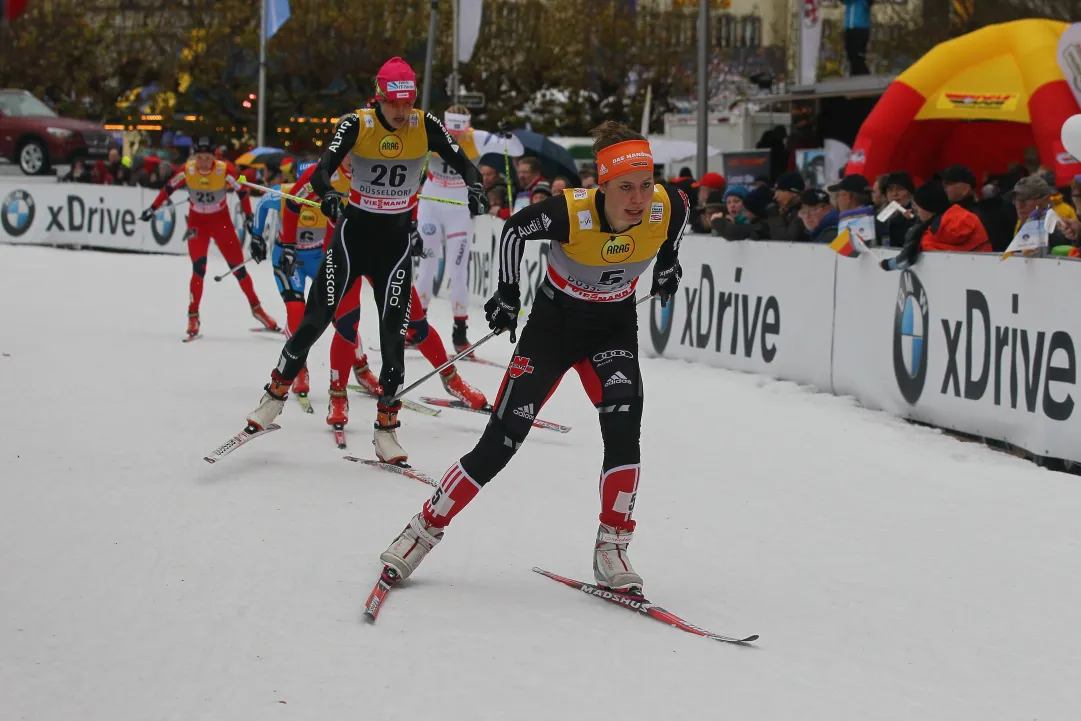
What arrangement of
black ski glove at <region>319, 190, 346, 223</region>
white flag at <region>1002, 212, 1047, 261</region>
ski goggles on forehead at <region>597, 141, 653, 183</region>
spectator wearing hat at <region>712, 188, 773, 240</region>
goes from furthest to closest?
1. spectator wearing hat at <region>712, 188, 773, 240</region>
2. white flag at <region>1002, 212, 1047, 261</region>
3. black ski glove at <region>319, 190, 346, 223</region>
4. ski goggles on forehead at <region>597, 141, 653, 183</region>

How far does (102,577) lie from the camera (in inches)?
227

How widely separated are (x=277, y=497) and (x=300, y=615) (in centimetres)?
210

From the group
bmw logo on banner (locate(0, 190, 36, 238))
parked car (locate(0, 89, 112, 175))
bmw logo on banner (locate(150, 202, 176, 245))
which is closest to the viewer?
bmw logo on banner (locate(150, 202, 176, 245))

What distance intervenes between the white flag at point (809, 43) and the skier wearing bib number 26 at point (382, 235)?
51.6 ft

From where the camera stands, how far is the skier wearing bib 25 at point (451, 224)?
13.4 meters

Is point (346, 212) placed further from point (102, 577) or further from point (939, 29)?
point (939, 29)

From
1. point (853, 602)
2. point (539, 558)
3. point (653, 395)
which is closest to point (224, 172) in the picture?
point (653, 395)

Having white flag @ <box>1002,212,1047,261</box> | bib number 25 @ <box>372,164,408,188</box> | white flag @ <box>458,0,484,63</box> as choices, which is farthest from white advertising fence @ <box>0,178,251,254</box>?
white flag @ <box>1002,212,1047,261</box>

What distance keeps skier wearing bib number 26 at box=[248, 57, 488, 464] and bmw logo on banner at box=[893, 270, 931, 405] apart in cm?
345

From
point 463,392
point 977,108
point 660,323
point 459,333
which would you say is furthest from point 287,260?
point 977,108

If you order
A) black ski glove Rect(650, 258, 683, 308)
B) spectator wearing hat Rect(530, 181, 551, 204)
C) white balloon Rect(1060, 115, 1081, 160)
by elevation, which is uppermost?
white balloon Rect(1060, 115, 1081, 160)

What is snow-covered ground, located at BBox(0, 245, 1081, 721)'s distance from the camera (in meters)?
4.61

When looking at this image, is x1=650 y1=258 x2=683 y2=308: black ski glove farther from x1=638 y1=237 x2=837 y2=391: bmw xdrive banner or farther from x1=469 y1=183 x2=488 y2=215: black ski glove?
x1=638 y1=237 x2=837 y2=391: bmw xdrive banner

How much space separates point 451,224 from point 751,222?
2936 mm
